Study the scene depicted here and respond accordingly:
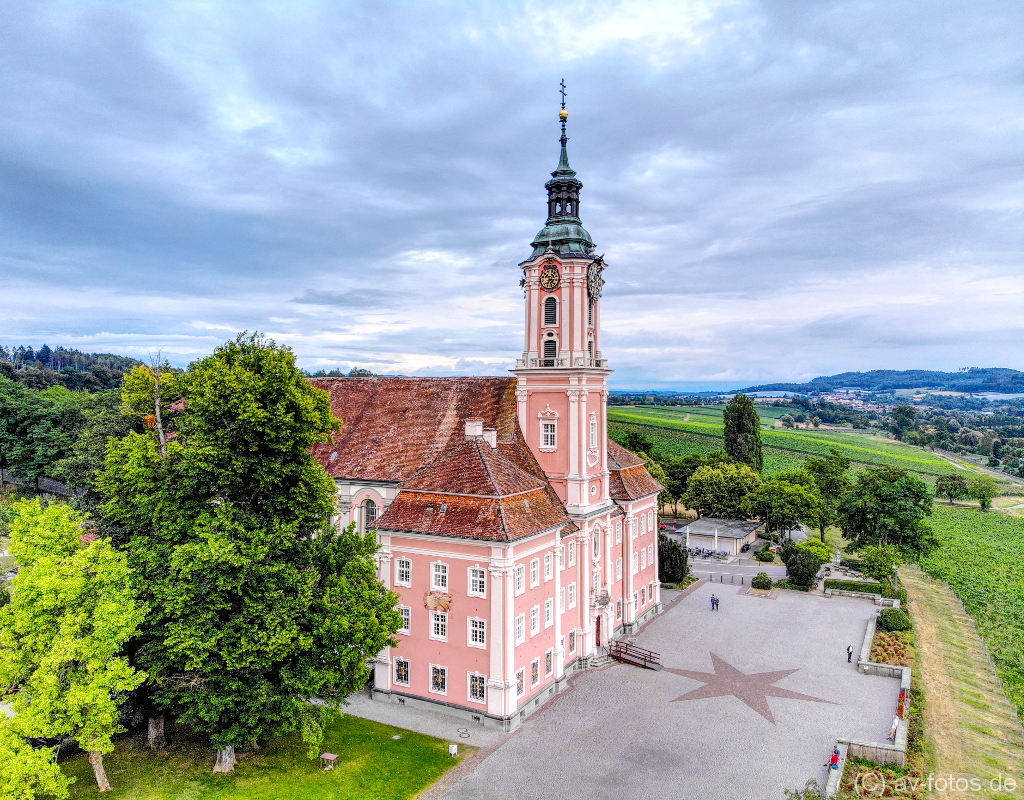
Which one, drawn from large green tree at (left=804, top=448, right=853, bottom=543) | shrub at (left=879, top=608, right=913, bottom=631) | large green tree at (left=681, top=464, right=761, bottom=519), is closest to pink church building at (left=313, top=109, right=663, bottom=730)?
shrub at (left=879, top=608, right=913, bottom=631)

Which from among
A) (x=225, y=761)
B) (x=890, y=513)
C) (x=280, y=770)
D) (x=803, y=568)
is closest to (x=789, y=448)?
(x=890, y=513)

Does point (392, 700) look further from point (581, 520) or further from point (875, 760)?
point (875, 760)

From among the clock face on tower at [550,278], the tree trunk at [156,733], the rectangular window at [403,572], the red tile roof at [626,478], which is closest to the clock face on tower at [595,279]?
the clock face on tower at [550,278]

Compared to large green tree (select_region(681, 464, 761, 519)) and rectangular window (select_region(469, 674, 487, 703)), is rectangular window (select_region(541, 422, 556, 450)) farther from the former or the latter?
large green tree (select_region(681, 464, 761, 519))

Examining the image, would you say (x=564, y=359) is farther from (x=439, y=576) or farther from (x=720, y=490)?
(x=720, y=490)

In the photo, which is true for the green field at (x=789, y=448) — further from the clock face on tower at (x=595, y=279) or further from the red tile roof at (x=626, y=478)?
the clock face on tower at (x=595, y=279)

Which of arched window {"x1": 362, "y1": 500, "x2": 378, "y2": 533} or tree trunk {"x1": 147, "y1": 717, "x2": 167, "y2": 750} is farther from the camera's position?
arched window {"x1": 362, "y1": 500, "x2": 378, "y2": 533}
